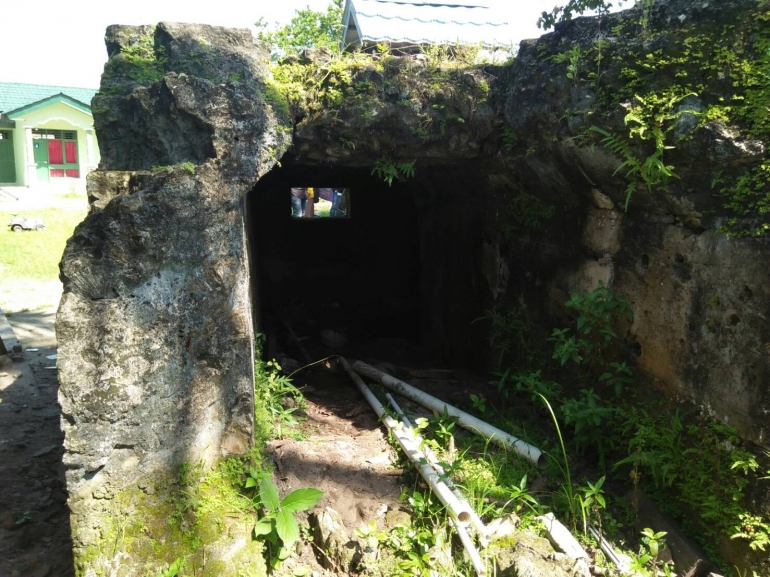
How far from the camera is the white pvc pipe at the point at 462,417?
3.75m

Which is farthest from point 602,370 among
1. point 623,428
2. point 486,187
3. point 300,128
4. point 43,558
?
point 43,558

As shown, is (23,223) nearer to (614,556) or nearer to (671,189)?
(671,189)

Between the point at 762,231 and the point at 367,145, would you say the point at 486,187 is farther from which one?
the point at 762,231

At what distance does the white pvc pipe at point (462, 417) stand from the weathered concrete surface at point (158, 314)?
63.5 inches

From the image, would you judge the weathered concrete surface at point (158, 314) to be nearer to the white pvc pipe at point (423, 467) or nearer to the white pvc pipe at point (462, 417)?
the white pvc pipe at point (423, 467)

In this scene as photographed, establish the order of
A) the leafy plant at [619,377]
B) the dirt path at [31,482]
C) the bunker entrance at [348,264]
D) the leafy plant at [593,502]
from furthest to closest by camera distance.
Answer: the bunker entrance at [348,264], the leafy plant at [619,377], the dirt path at [31,482], the leafy plant at [593,502]

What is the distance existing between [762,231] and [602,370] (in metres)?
1.42

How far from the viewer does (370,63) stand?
4059 mm

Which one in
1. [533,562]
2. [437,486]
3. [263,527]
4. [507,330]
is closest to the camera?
[533,562]

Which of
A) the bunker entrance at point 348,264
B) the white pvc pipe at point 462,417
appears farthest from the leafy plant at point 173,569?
the bunker entrance at point 348,264

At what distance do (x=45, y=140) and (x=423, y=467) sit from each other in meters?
22.0

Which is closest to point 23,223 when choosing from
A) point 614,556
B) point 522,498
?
point 522,498

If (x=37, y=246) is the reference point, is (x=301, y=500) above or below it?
below

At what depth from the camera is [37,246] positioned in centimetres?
1325
